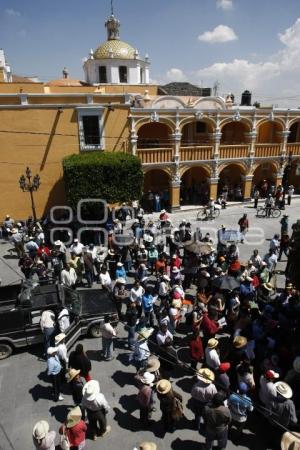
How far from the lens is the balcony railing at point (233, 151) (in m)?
23.9

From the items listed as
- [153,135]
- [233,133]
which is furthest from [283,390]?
[233,133]

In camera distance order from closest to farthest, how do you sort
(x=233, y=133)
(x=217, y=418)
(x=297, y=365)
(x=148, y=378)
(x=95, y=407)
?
(x=217, y=418) < (x=95, y=407) < (x=148, y=378) < (x=297, y=365) < (x=233, y=133)

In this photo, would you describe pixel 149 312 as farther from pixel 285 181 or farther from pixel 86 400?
pixel 285 181

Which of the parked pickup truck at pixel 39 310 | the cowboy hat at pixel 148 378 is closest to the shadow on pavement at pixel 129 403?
the cowboy hat at pixel 148 378

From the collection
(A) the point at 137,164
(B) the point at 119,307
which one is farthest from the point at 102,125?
(B) the point at 119,307

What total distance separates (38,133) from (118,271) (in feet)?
38.2

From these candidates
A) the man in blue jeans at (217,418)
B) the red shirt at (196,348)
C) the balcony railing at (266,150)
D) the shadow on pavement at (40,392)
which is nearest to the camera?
the man in blue jeans at (217,418)

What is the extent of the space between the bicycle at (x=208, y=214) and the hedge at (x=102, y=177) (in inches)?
214

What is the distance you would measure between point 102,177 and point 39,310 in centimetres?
1042

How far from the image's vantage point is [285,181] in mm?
26375

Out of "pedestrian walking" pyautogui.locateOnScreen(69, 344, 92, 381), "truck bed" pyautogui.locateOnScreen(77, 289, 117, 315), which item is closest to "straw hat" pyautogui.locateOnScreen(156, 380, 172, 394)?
"pedestrian walking" pyautogui.locateOnScreen(69, 344, 92, 381)

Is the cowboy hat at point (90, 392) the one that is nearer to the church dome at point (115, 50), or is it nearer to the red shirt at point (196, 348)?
the red shirt at point (196, 348)

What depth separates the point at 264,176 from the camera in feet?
91.5

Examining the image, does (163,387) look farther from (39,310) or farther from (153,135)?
(153,135)
